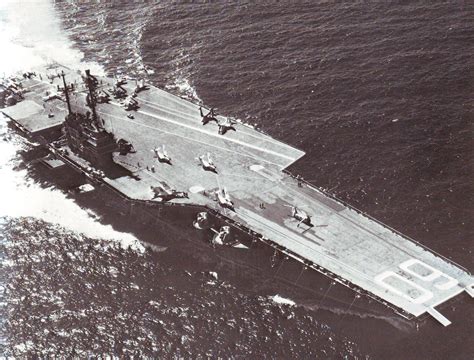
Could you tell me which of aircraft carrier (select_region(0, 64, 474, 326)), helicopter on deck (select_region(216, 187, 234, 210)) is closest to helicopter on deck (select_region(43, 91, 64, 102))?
aircraft carrier (select_region(0, 64, 474, 326))

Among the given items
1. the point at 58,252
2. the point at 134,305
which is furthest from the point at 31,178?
the point at 134,305

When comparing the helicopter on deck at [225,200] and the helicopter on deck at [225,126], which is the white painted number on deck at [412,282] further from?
the helicopter on deck at [225,126]

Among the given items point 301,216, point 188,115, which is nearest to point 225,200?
point 301,216

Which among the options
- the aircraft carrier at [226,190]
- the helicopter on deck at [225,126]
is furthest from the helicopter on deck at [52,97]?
the helicopter on deck at [225,126]

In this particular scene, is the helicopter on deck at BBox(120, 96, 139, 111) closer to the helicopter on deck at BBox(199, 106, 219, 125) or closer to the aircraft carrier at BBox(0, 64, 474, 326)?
the aircraft carrier at BBox(0, 64, 474, 326)

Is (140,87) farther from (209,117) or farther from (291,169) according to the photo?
(291,169)
